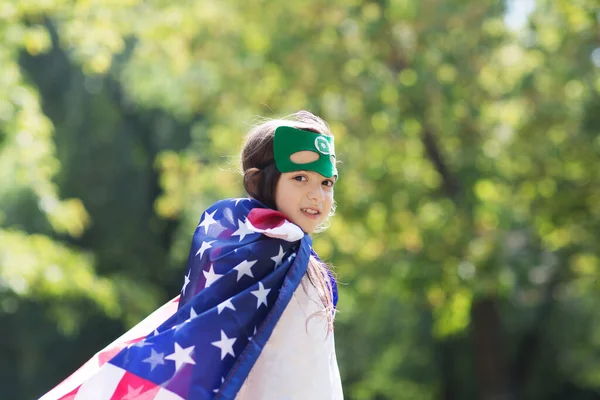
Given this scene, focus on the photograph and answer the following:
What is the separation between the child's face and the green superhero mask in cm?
2

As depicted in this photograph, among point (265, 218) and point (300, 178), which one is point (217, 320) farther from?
point (300, 178)

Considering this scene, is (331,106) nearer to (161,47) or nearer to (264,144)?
(161,47)

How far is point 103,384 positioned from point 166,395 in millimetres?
213

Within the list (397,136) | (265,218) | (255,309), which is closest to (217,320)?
(255,309)

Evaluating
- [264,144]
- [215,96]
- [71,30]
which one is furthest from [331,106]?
[264,144]

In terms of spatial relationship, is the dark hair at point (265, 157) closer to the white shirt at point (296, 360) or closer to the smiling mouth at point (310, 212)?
the smiling mouth at point (310, 212)

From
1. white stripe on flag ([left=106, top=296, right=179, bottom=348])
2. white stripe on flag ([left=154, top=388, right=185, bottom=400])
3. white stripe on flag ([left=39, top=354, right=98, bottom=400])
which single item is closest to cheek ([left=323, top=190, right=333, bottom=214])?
white stripe on flag ([left=106, top=296, right=179, bottom=348])

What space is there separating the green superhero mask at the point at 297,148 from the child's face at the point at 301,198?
0.02m

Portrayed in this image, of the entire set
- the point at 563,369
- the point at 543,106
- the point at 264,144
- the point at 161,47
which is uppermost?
the point at 161,47

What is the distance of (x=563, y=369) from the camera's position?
1302cm

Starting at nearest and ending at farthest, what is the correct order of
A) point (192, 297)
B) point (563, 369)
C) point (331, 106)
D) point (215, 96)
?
point (192, 297), point (331, 106), point (215, 96), point (563, 369)

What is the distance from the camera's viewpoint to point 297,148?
9.66 feet

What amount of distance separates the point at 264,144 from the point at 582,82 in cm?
715

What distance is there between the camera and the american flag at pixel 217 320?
2678mm
